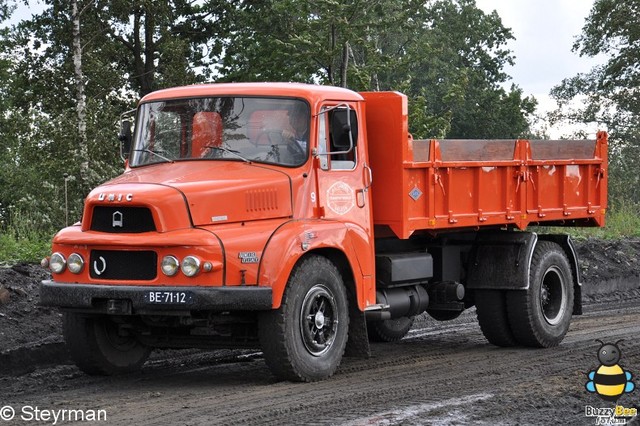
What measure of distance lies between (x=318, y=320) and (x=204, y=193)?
153 cm

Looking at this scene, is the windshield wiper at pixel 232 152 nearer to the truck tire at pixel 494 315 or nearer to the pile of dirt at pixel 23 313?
the pile of dirt at pixel 23 313

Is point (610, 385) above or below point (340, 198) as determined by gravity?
below

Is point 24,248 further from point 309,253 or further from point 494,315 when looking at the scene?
point 309,253

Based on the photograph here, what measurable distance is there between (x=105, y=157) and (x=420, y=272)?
1504 centimetres

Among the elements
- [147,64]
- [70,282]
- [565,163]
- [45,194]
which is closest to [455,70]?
[147,64]

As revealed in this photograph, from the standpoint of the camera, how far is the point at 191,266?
9867 mm

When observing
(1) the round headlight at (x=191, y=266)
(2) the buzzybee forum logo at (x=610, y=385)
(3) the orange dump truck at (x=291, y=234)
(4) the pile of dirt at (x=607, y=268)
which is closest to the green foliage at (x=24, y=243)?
(3) the orange dump truck at (x=291, y=234)

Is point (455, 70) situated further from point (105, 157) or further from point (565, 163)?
point (565, 163)

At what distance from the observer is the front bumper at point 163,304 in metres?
9.80

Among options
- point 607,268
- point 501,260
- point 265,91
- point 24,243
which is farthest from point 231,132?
point 607,268

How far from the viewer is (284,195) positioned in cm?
1060

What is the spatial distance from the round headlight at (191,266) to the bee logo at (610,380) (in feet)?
11.0

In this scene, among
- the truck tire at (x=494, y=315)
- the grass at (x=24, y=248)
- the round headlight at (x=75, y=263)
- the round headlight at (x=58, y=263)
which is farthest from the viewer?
the grass at (x=24, y=248)

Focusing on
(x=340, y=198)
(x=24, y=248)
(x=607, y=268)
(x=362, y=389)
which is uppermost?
Result: (x=340, y=198)
